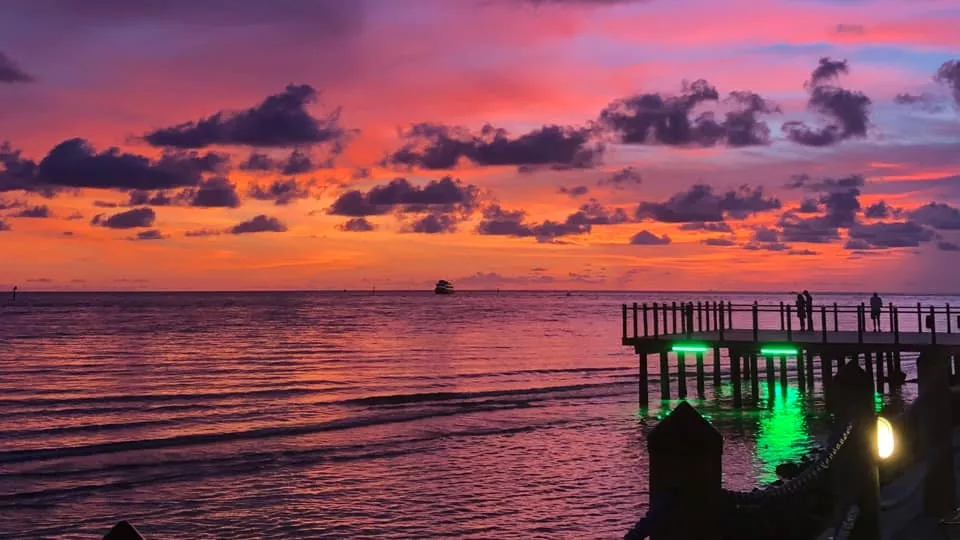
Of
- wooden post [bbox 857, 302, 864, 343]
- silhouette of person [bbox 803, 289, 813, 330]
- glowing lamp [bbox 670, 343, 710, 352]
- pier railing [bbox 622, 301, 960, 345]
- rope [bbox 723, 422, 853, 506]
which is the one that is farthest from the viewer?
silhouette of person [bbox 803, 289, 813, 330]

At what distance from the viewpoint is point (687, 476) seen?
434 centimetres

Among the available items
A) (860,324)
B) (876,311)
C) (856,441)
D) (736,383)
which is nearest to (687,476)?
(856,441)

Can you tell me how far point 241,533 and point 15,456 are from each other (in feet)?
40.7

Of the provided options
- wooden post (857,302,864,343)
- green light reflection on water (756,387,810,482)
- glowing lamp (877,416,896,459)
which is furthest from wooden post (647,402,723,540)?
wooden post (857,302,864,343)

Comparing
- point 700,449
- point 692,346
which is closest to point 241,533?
point 700,449

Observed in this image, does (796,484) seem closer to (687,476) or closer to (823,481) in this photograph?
(823,481)

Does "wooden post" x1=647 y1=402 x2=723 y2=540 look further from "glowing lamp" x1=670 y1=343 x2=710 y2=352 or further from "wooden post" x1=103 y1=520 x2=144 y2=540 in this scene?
"glowing lamp" x1=670 y1=343 x2=710 y2=352

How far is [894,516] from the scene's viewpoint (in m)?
11.7

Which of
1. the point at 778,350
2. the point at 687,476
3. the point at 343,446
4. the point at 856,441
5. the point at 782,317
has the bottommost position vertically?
the point at 343,446

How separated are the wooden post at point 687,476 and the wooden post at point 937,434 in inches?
239

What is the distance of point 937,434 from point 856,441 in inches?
124

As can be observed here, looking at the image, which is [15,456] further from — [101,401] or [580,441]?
[580,441]

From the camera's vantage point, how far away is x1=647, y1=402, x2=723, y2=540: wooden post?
14.1 feet

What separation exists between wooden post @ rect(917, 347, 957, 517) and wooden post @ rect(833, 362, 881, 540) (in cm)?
223
